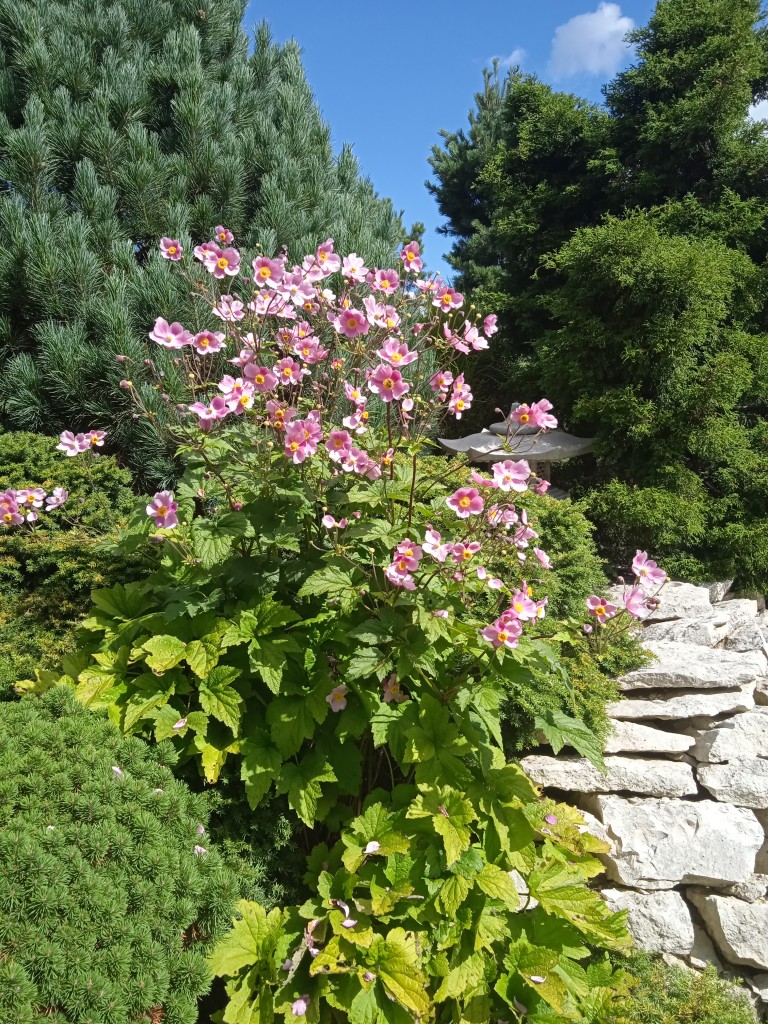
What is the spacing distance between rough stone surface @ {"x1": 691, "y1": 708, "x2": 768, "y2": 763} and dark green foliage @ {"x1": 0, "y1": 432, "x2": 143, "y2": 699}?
8.69ft

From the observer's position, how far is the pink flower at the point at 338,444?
1.73 meters

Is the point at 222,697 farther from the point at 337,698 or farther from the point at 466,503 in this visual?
the point at 466,503

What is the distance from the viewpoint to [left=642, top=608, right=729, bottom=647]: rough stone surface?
3838 millimetres

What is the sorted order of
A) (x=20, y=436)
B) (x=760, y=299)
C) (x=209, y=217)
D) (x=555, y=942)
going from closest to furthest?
(x=555, y=942) → (x=20, y=436) → (x=209, y=217) → (x=760, y=299)

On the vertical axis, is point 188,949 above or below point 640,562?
below

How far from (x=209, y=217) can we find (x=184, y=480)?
9.85ft

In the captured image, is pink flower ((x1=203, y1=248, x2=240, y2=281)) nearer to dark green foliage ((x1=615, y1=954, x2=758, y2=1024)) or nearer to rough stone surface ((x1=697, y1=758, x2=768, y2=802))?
dark green foliage ((x1=615, y1=954, x2=758, y2=1024))

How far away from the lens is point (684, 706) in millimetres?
3004

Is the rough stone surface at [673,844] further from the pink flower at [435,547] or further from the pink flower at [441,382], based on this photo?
the pink flower at [441,382]

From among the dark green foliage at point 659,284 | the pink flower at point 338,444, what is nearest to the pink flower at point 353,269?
the pink flower at point 338,444

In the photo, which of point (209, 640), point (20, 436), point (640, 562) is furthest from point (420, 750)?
point (20, 436)

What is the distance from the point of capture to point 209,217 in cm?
432

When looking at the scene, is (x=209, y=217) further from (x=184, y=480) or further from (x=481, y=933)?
(x=481, y=933)

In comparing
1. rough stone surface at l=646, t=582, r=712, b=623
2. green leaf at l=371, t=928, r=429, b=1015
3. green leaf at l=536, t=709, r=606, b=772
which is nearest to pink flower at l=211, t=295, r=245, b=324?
green leaf at l=536, t=709, r=606, b=772
